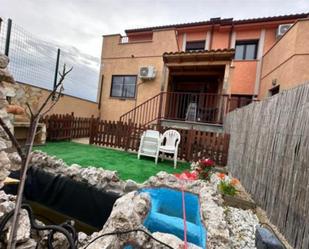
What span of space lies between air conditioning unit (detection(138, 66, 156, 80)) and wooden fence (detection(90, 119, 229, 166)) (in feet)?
11.6

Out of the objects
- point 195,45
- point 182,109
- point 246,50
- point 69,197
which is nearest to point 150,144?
point 69,197

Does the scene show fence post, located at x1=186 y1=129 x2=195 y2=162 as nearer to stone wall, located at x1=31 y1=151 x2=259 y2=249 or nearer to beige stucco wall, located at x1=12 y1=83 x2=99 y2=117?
stone wall, located at x1=31 y1=151 x2=259 y2=249

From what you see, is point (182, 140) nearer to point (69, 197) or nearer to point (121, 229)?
point (69, 197)

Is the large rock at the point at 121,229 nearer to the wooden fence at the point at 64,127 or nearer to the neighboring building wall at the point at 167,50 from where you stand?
the wooden fence at the point at 64,127

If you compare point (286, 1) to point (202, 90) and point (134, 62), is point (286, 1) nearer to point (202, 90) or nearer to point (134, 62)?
point (202, 90)

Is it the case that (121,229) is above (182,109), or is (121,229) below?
below

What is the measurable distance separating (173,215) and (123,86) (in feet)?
30.0

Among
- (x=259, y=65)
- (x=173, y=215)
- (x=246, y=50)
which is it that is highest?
(x=246, y=50)

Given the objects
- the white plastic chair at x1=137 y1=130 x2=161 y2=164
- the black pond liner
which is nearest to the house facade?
the white plastic chair at x1=137 y1=130 x2=161 y2=164

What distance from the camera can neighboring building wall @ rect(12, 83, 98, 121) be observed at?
6828mm

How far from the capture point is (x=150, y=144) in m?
6.66

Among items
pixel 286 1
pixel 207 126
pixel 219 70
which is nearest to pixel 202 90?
pixel 219 70

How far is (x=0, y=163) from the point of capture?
5.70ft

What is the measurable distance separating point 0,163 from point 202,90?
33.6 ft
